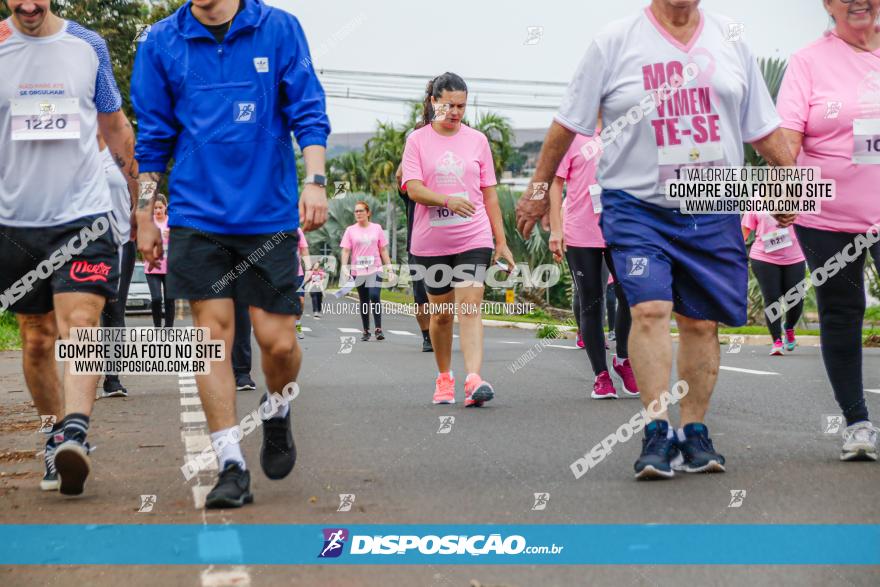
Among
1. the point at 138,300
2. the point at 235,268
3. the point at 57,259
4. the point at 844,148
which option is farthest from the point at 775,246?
the point at 138,300

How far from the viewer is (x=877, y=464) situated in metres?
5.38

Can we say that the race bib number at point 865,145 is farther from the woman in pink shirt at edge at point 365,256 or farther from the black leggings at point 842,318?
the woman in pink shirt at edge at point 365,256

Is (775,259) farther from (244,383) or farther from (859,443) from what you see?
(859,443)

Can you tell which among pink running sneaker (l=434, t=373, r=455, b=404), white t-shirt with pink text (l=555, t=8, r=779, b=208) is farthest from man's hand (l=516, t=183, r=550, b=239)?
pink running sneaker (l=434, t=373, r=455, b=404)

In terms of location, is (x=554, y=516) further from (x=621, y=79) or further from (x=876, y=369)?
(x=876, y=369)

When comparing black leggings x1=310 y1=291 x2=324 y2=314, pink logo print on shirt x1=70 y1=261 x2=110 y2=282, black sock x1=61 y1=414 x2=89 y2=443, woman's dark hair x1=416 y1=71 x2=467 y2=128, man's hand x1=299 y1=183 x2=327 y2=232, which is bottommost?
black leggings x1=310 y1=291 x2=324 y2=314

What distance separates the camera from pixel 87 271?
5254mm

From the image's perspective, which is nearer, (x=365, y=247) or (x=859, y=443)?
(x=859, y=443)

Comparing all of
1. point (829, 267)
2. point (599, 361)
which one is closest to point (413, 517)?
point (829, 267)

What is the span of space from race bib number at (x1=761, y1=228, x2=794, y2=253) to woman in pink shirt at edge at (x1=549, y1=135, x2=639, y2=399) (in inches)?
154

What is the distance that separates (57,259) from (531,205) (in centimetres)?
205

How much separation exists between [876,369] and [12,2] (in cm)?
850

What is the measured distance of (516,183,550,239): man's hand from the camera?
530 centimetres

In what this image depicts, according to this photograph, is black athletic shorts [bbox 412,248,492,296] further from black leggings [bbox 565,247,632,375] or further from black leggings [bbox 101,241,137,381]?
black leggings [bbox 101,241,137,381]
